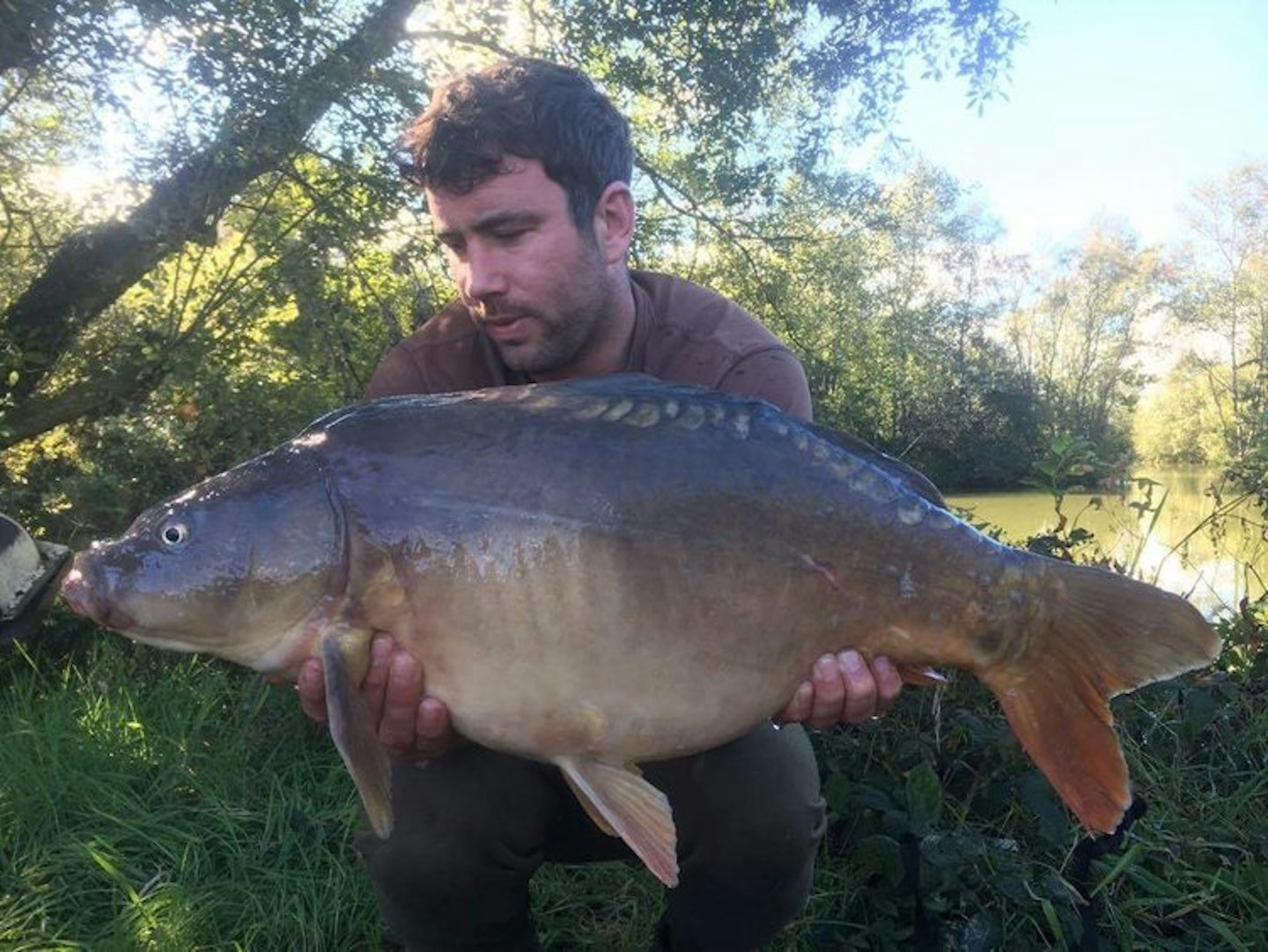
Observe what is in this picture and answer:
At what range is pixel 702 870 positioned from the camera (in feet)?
4.75

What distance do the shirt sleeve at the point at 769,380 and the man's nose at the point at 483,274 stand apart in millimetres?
395

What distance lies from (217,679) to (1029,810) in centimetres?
202

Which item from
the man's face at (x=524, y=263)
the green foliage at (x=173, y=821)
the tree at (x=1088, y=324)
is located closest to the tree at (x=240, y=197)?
the green foliage at (x=173, y=821)

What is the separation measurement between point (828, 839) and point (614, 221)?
1.27 metres

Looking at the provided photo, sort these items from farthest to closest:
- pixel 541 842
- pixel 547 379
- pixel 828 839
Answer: pixel 828 839
pixel 547 379
pixel 541 842

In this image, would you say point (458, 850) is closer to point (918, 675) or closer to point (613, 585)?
point (613, 585)

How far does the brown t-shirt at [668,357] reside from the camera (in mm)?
1661

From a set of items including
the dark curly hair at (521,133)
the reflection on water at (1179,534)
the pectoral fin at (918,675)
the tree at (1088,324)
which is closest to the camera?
the pectoral fin at (918,675)

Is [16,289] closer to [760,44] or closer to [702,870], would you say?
[760,44]

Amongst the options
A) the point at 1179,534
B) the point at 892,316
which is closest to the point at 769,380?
the point at 1179,534

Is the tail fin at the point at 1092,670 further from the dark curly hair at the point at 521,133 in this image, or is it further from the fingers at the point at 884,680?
the dark curly hair at the point at 521,133

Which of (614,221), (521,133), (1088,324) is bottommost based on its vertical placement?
(1088,324)

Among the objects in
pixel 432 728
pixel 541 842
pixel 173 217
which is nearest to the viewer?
pixel 432 728

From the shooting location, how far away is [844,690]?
129 centimetres
